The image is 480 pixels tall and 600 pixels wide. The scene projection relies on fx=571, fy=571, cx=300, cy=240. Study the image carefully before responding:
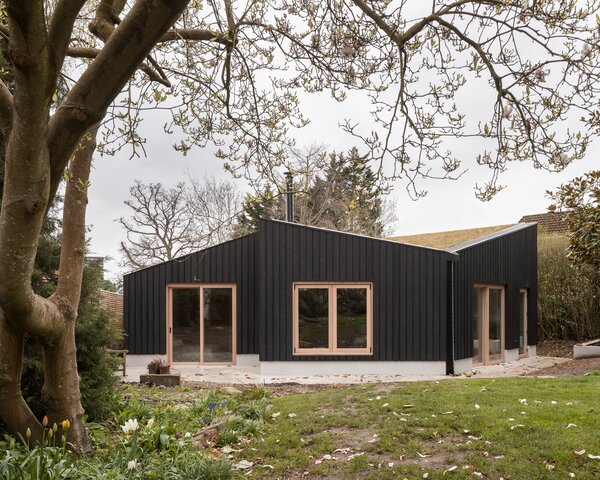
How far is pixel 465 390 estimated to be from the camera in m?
7.80

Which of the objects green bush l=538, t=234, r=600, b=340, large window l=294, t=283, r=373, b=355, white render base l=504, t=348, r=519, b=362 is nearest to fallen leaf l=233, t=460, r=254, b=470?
large window l=294, t=283, r=373, b=355

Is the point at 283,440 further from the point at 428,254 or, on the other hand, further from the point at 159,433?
the point at 428,254

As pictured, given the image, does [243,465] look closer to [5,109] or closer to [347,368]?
[5,109]

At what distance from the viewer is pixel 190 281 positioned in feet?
48.7

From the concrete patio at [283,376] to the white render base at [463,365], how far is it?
0.39 feet

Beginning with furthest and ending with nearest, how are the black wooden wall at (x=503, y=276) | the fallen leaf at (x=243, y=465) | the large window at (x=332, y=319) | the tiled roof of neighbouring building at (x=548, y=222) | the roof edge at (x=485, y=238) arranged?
the tiled roof of neighbouring building at (x=548, y=222) → the roof edge at (x=485, y=238) → the black wooden wall at (x=503, y=276) → the large window at (x=332, y=319) → the fallen leaf at (x=243, y=465)

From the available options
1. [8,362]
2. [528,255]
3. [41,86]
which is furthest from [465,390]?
[528,255]

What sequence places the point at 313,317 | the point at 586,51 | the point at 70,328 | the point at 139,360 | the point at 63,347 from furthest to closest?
the point at 139,360, the point at 313,317, the point at 70,328, the point at 63,347, the point at 586,51

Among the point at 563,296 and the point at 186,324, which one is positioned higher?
the point at 563,296

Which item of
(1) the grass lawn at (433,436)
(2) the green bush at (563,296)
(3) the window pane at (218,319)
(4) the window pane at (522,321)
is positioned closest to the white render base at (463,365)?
(4) the window pane at (522,321)

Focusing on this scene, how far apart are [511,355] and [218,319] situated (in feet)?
26.4

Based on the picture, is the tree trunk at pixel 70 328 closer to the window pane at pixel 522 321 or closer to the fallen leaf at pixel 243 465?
the fallen leaf at pixel 243 465

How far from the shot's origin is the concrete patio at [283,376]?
38.0ft

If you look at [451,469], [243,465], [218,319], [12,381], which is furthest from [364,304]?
[12,381]
